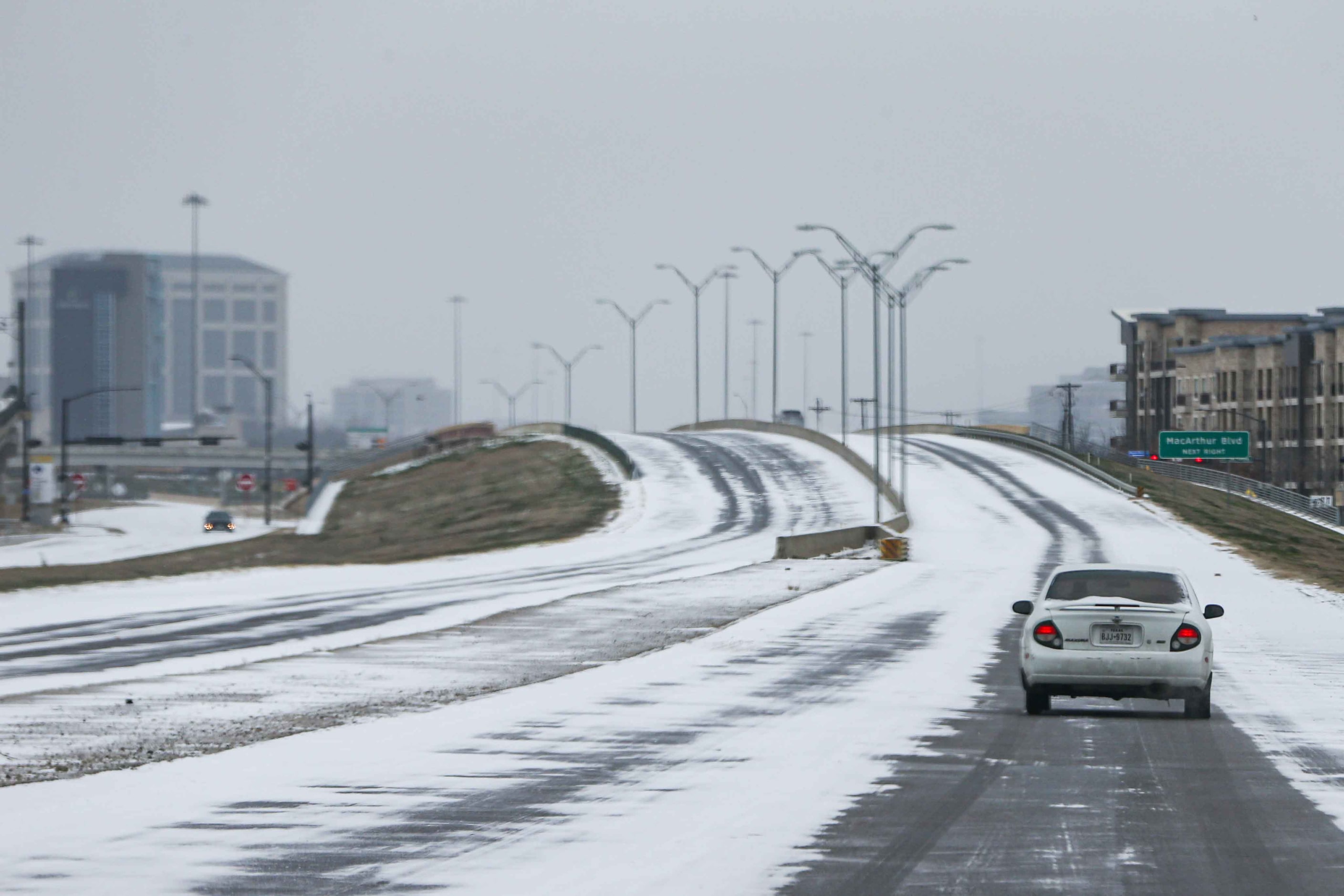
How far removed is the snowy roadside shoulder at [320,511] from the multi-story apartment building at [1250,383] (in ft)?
200

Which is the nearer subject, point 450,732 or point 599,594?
point 450,732

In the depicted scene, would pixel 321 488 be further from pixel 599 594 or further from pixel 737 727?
pixel 737 727

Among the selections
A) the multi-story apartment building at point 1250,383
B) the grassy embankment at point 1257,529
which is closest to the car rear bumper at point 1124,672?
the grassy embankment at point 1257,529

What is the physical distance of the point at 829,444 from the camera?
99750mm

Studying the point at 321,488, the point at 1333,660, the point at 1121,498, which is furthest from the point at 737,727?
the point at 321,488

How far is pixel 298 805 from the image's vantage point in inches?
449

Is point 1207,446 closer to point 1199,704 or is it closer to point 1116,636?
point 1199,704

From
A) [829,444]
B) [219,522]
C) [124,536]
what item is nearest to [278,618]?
[124,536]

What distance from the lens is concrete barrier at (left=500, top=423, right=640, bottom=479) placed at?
9156 centimetres

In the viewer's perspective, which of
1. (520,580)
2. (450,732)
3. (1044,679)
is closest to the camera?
(450,732)

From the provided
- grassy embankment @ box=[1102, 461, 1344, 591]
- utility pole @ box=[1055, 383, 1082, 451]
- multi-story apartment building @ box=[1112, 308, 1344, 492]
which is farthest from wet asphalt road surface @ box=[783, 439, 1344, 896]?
utility pole @ box=[1055, 383, 1082, 451]

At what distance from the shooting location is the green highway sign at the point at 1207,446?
320ft

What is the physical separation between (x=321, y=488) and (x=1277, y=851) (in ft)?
321

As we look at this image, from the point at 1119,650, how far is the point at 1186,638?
61 centimetres
